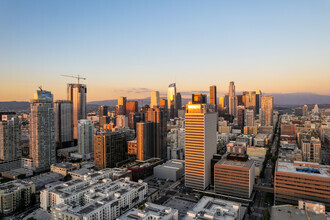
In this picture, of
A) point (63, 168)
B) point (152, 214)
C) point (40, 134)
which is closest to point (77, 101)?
point (40, 134)

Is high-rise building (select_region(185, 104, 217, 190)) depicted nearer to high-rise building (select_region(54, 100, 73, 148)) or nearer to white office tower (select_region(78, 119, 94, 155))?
white office tower (select_region(78, 119, 94, 155))

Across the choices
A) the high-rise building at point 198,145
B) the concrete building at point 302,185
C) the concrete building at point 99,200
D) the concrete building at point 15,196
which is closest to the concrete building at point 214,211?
the concrete building at point 302,185

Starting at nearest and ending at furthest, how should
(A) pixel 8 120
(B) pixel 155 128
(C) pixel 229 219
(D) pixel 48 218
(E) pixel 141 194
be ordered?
(C) pixel 229 219 → (D) pixel 48 218 → (E) pixel 141 194 → (A) pixel 8 120 → (B) pixel 155 128

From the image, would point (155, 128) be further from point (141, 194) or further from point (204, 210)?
point (204, 210)

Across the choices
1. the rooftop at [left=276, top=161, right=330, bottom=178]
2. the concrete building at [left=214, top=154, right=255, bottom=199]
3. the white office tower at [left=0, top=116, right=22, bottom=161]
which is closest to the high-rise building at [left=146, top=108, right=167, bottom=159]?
the concrete building at [left=214, top=154, right=255, bottom=199]

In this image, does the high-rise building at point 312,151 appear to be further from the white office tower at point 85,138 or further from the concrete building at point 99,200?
the white office tower at point 85,138

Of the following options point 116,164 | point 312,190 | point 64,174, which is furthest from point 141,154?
point 312,190
